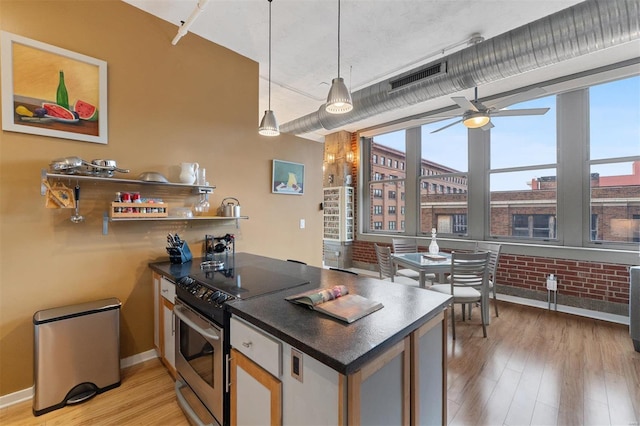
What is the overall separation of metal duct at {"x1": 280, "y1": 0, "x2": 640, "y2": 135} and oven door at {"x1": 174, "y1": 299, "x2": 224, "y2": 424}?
3.14m

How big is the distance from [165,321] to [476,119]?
3.67 meters

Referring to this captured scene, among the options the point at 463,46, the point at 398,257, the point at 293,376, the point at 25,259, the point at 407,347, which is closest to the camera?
the point at 293,376

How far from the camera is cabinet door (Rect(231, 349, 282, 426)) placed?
43.6 inches

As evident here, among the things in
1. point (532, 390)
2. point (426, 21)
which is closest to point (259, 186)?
point (426, 21)

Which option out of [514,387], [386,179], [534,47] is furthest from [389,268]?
[386,179]

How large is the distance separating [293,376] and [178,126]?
2.48m

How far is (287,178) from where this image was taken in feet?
11.6

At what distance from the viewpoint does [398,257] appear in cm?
357

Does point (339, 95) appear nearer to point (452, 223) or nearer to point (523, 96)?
point (523, 96)

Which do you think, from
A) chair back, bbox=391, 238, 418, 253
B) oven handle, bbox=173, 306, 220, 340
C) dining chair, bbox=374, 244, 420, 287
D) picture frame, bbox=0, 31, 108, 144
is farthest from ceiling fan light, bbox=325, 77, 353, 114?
chair back, bbox=391, 238, 418, 253

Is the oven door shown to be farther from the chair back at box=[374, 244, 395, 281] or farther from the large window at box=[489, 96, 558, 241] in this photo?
the large window at box=[489, 96, 558, 241]

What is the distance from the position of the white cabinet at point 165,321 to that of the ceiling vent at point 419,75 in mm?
3111

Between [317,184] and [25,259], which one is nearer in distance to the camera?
[25,259]

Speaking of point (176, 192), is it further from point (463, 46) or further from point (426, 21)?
point (463, 46)
